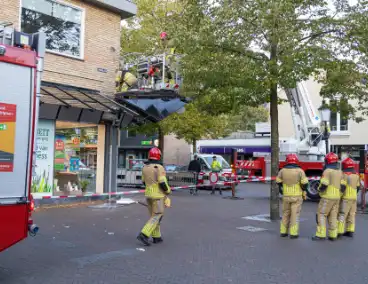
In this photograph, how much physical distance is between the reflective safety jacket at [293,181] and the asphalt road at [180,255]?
2.97 ft

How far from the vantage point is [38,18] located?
12.1m

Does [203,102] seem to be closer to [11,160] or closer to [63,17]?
[63,17]

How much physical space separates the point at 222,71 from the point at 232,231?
151 inches

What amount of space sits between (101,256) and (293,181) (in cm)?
385

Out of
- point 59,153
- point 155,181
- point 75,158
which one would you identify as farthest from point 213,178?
point 155,181

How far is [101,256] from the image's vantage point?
6.62m

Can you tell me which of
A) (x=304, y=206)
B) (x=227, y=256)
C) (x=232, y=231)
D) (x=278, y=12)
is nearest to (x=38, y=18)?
(x=278, y=12)

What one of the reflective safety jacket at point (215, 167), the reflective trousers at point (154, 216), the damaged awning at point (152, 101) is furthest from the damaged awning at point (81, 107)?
the reflective safety jacket at point (215, 167)

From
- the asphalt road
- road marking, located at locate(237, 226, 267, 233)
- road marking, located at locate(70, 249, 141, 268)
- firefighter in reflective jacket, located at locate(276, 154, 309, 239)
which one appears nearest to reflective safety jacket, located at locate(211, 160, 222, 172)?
the asphalt road

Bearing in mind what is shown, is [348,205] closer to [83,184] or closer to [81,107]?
[81,107]

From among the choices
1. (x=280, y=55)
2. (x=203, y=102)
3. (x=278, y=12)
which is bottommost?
(x=203, y=102)

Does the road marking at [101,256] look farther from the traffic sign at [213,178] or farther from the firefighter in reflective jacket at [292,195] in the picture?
the traffic sign at [213,178]

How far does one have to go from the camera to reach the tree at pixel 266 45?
9891mm

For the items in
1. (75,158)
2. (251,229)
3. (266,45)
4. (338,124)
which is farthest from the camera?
(338,124)
